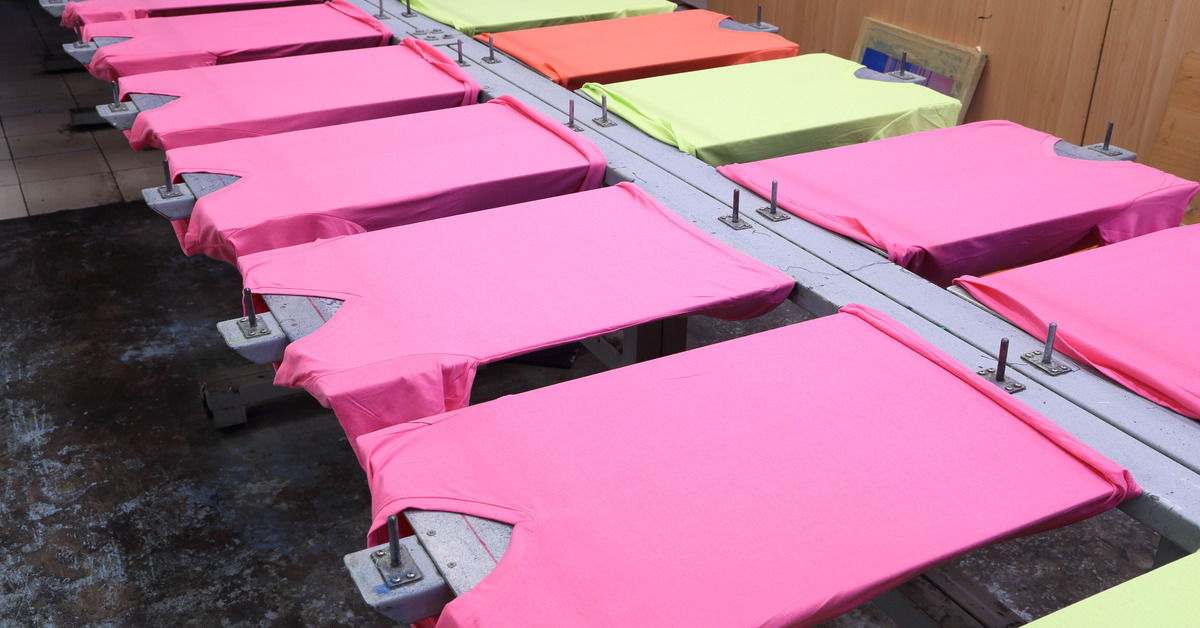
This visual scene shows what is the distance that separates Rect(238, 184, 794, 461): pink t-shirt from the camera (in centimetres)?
161

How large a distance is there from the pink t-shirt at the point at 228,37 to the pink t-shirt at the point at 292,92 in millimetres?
148

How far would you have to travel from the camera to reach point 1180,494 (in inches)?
53.7

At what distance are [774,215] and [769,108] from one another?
2.38ft

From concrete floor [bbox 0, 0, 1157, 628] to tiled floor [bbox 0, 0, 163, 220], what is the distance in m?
0.49

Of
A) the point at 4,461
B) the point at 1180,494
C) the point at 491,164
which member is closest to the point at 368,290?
the point at 491,164

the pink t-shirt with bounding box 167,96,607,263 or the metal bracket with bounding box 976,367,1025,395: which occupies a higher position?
the pink t-shirt with bounding box 167,96,607,263

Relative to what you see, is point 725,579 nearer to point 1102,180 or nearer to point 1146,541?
point 1102,180

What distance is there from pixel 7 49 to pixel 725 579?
22.4 feet

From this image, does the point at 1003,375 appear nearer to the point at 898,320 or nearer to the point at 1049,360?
the point at 1049,360

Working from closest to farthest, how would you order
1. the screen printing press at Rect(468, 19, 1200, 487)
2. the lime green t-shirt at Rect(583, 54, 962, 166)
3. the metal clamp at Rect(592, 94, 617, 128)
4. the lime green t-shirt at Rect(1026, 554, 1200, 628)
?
1. the lime green t-shirt at Rect(1026, 554, 1200, 628)
2. the screen printing press at Rect(468, 19, 1200, 487)
3. the lime green t-shirt at Rect(583, 54, 962, 166)
4. the metal clamp at Rect(592, 94, 617, 128)

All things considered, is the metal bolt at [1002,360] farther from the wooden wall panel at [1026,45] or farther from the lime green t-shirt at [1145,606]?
the wooden wall panel at [1026,45]

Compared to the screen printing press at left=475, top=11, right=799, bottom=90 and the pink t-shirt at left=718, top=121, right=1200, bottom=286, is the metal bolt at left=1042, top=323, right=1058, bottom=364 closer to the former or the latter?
the pink t-shirt at left=718, top=121, right=1200, bottom=286

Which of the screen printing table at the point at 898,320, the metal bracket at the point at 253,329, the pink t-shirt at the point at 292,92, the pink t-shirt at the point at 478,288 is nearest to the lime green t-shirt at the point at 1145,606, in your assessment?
the screen printing table at the point at 898,320

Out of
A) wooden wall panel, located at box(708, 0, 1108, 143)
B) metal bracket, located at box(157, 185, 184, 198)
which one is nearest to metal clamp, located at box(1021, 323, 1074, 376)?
metal bracket, located at box(157, 185, 184, 198)
